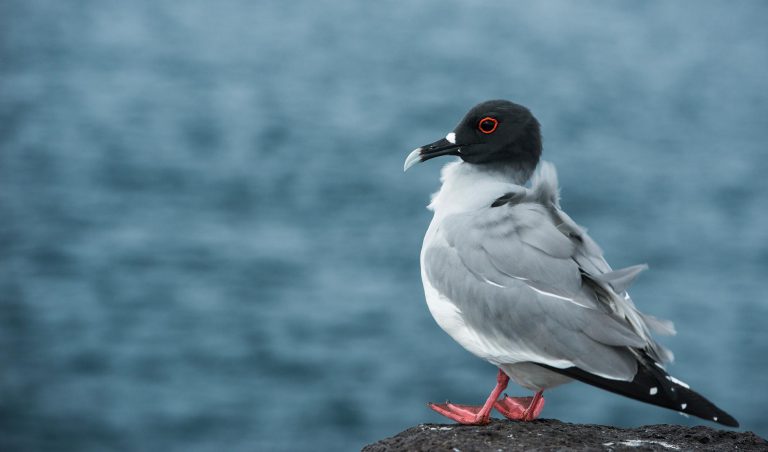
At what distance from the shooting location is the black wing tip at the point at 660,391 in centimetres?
591

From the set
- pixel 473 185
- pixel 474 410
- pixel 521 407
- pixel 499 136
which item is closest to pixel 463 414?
pixel 474 410

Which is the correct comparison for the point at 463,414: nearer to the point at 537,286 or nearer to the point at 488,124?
the point at 537,286

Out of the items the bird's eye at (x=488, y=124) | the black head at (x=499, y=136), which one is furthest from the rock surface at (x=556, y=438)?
the bird's eye at (x=488, y=124)

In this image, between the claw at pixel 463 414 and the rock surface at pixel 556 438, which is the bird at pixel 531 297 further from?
the rock surface at pixel 556 438

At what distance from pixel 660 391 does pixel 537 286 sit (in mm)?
1048

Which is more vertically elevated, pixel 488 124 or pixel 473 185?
pixel 488 124

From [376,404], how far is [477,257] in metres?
12.5

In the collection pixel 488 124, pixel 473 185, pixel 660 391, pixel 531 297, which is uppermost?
pixel 488 124

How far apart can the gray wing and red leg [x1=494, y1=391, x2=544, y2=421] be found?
599 millimetres

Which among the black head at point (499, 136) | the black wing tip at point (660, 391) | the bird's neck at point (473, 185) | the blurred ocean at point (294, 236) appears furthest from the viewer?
the blurred ocean at point (294, 236)

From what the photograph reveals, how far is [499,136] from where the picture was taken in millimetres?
7895

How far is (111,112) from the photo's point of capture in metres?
33.8

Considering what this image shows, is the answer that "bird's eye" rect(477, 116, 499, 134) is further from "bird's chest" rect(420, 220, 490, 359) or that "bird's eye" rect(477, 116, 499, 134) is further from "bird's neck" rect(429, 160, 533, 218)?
"bird's chest" rect(420, 220, 490, 359)

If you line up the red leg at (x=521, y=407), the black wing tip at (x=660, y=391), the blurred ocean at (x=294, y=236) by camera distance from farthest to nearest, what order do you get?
the blurred ocean at (x=294, y=236) → the red leg at (x=521, y=407) → the black wing tip at (x=660, y=391)
